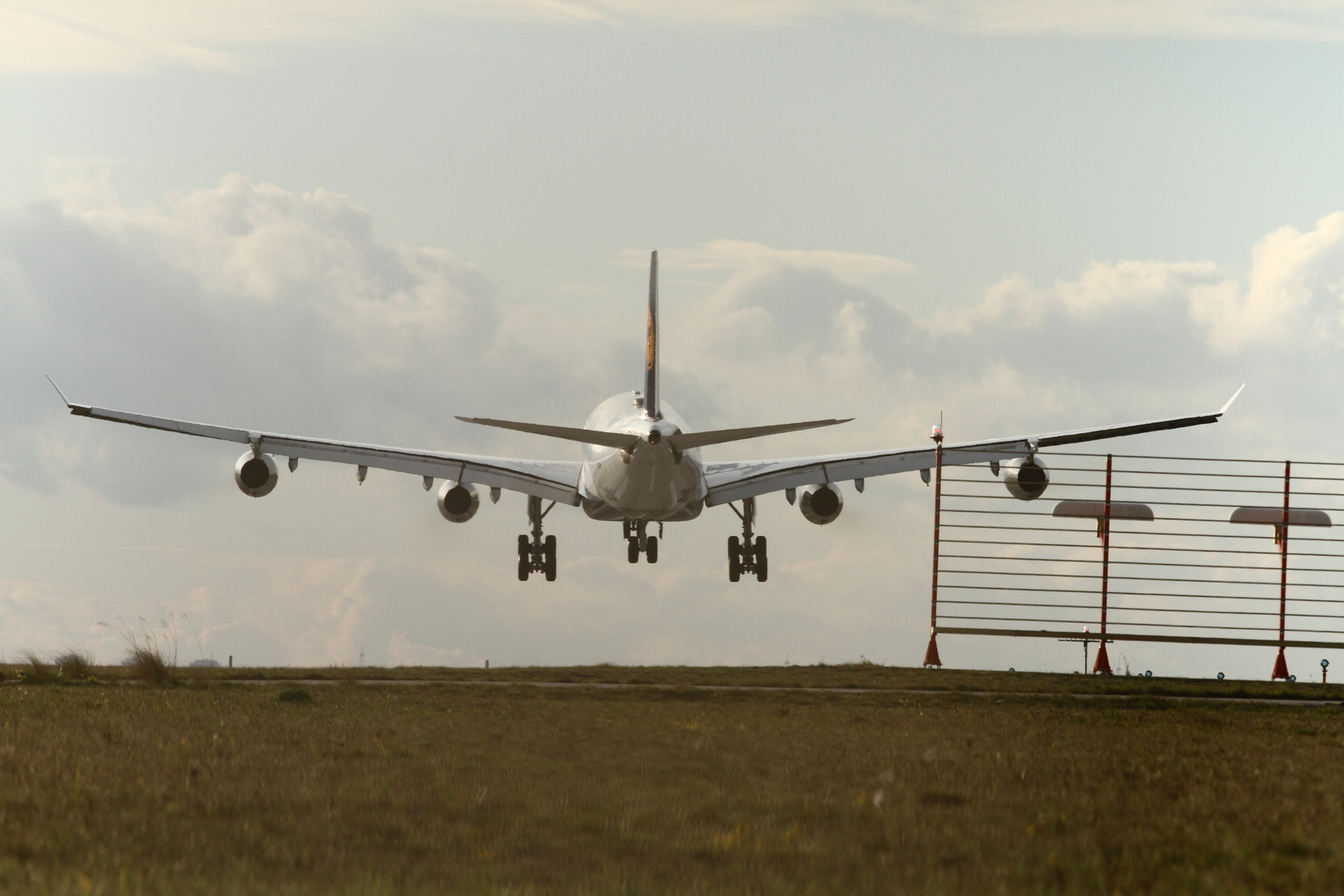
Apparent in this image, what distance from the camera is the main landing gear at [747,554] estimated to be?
38344 millimetres

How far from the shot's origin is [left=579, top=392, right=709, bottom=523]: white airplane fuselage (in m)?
30.5

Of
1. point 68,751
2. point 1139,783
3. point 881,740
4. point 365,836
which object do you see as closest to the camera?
point 365,836

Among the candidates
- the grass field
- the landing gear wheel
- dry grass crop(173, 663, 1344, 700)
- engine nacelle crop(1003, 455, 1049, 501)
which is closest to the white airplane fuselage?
the landing gear wheel

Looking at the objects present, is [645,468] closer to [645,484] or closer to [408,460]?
[645,484]

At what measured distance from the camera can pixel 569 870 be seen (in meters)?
6.27

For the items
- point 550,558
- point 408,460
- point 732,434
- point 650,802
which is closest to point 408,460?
point 408,460

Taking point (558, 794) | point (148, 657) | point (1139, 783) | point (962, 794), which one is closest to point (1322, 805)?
point (1139, 783)

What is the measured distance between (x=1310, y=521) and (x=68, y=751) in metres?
28.2

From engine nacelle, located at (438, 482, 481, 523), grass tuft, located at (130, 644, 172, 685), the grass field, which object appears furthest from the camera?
engine nacelle, located at (438, 482, 481, 523)

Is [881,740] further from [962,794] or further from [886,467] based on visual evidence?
[886,467]

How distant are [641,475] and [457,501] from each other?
738 cm

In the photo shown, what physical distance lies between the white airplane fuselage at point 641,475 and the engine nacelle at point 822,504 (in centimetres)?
330

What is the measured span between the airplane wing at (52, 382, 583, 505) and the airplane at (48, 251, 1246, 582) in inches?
1.3

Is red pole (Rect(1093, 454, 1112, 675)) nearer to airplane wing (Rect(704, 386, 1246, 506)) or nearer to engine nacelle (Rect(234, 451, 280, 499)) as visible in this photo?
airplane wing (Rect(704, 386, 1246, 506))
